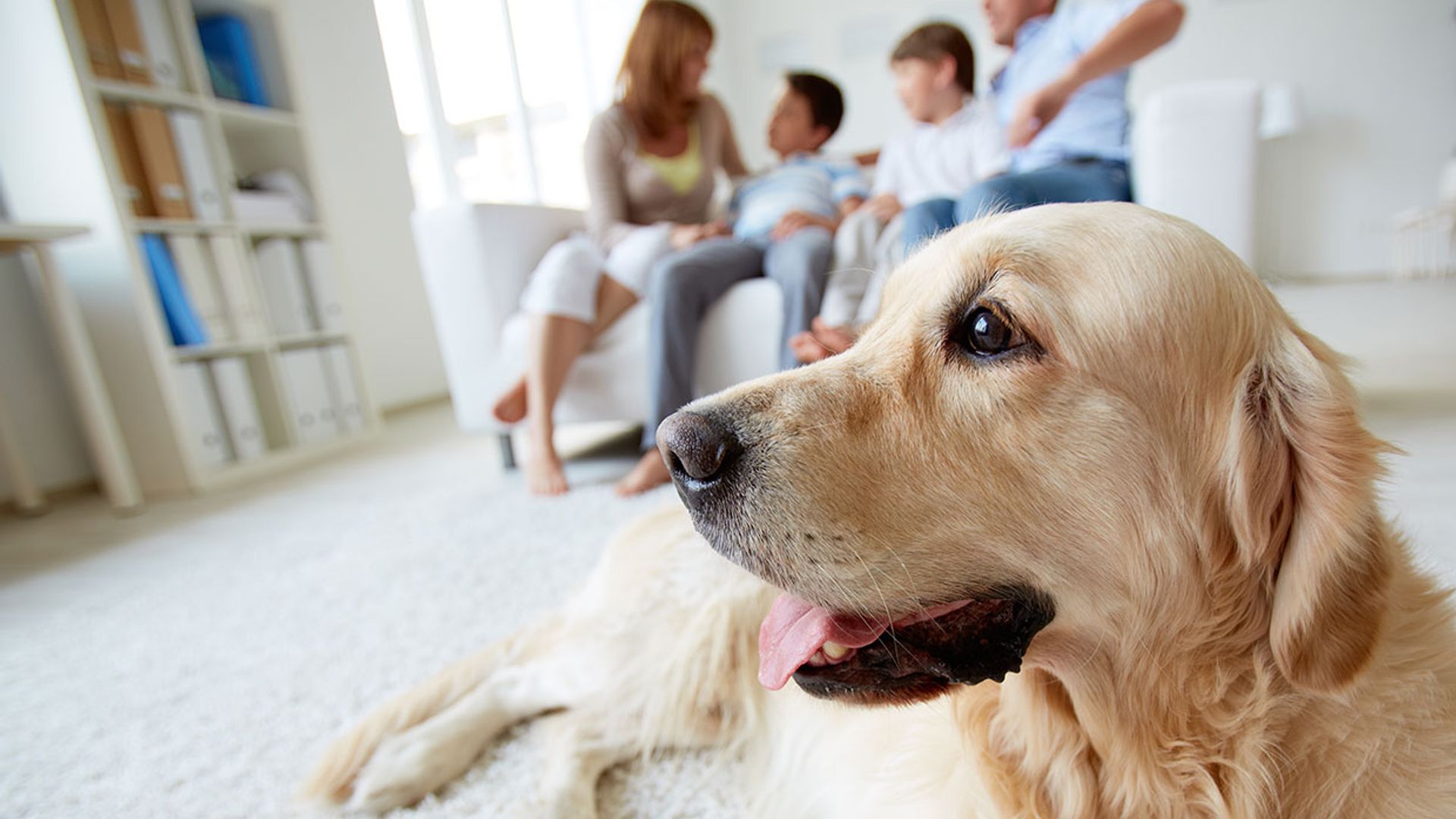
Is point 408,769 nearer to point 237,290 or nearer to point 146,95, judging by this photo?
point 237,290

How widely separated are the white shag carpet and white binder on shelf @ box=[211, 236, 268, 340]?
80cm

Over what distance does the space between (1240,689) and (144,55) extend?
3836 millimetres

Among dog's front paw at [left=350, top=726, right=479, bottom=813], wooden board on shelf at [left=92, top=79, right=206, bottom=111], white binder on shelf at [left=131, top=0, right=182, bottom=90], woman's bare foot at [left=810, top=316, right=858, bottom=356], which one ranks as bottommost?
dog's front paw at [left=350, top=726, right=479, bottom=813]

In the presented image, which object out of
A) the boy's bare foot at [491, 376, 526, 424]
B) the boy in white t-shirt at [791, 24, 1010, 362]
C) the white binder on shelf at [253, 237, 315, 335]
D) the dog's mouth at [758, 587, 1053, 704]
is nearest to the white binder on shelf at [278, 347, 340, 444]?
the white binder on shelf at [253, 237, 315, 335]

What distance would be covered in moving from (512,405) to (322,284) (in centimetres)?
166

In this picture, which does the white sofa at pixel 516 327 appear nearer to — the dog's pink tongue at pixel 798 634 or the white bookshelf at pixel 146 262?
the white bookshelf at pixel 146 262

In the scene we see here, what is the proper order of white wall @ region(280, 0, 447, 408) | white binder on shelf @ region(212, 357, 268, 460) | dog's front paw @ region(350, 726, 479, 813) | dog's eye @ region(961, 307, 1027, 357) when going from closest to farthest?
dog's eye @ region(961, 307, 1027, 357) < dog's front paw @ region(350, 726, 479, 813) < white binder on shelf @ region(212, 357, 268, 460) < white wall @ region(280, 0, 447, 408)

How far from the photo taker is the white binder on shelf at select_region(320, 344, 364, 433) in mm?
3412

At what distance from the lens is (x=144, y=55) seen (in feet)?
8.87

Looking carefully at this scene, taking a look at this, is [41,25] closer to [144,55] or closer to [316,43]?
[144,55]

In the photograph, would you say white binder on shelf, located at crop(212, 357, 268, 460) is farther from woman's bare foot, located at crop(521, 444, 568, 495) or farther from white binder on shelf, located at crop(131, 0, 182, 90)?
woman's bare foot, located at crop(521, 444, 568, 495)

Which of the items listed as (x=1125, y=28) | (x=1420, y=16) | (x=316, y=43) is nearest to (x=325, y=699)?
(x=1125, y=28)

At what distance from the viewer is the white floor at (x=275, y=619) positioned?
1006mm

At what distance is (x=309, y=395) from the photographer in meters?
3.29
